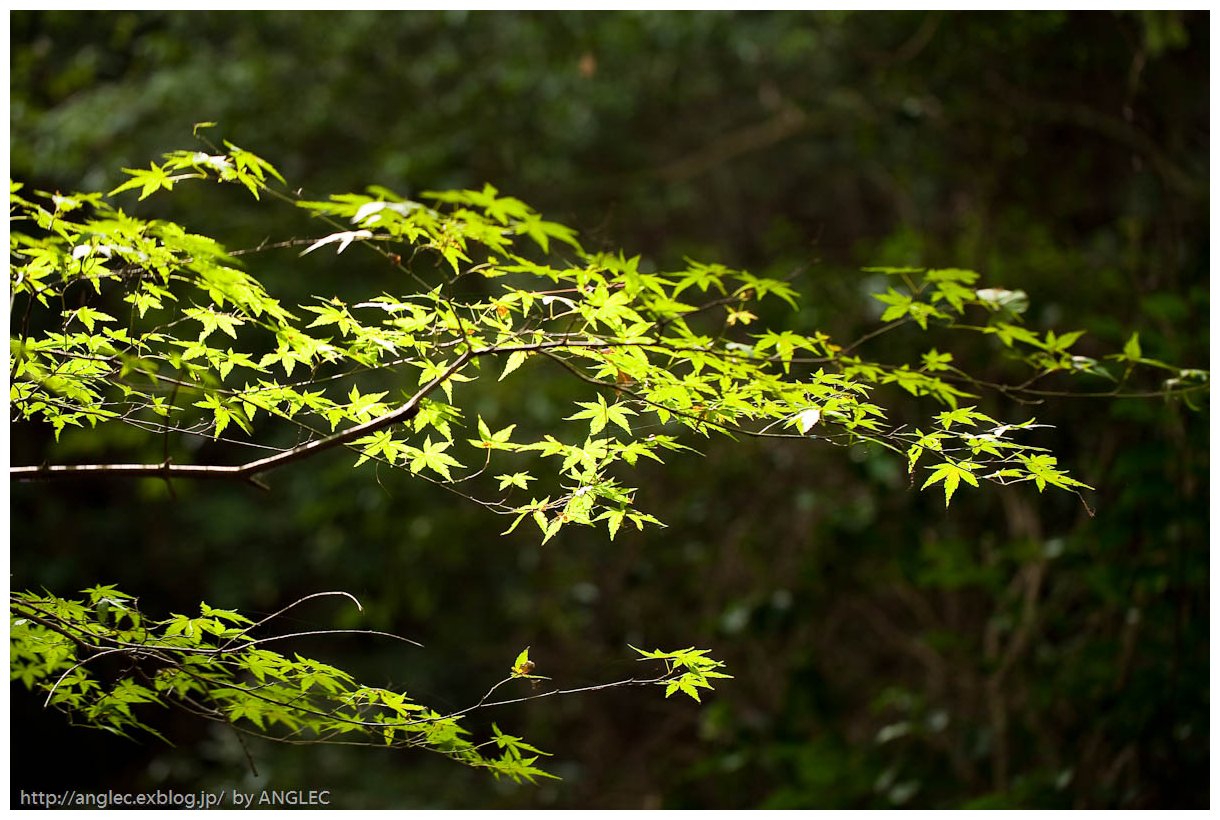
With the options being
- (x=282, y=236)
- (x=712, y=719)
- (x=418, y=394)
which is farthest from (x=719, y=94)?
(x=418, y=394)

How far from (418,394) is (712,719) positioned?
7.36 ft

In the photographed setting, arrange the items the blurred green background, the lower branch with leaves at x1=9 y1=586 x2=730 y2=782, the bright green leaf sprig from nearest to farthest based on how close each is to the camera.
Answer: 1. the bright green leaf sprig
2. the lower branch with leaves at x1=9 y1=586 x2=730 y2=782
3. the blurred green background

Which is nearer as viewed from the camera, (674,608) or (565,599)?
(674,608)

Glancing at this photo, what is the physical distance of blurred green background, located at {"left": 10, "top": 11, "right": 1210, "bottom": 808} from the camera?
2.91m

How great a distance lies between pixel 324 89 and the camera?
4.39 metres

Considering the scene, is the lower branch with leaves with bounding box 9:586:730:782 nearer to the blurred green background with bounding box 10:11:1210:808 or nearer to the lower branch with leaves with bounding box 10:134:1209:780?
the lower branch with leaves with bounding box 10:134:1209:780

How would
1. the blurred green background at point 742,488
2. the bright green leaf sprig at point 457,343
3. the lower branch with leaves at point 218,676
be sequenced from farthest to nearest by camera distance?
the blurred green background at point 742,488
the lower branch with leaves at point 218,676
the bright green leaf sprig at point 457,343

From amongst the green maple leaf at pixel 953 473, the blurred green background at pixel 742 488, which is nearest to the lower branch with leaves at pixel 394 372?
the green maple leaf at pixel 953 473

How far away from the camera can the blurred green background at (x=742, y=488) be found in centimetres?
291

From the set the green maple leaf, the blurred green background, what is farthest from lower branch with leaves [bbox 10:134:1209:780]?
the blurred green background

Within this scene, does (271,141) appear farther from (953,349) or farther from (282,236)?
(953,349)

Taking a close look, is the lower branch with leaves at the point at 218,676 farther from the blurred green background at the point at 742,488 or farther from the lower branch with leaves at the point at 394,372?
the blurred green background at the point at 742,488

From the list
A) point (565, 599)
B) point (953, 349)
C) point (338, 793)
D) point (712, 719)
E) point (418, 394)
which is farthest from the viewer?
point (338, 793)

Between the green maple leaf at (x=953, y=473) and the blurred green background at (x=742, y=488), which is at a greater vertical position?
the green maple leaf at (x=953, y=473)
